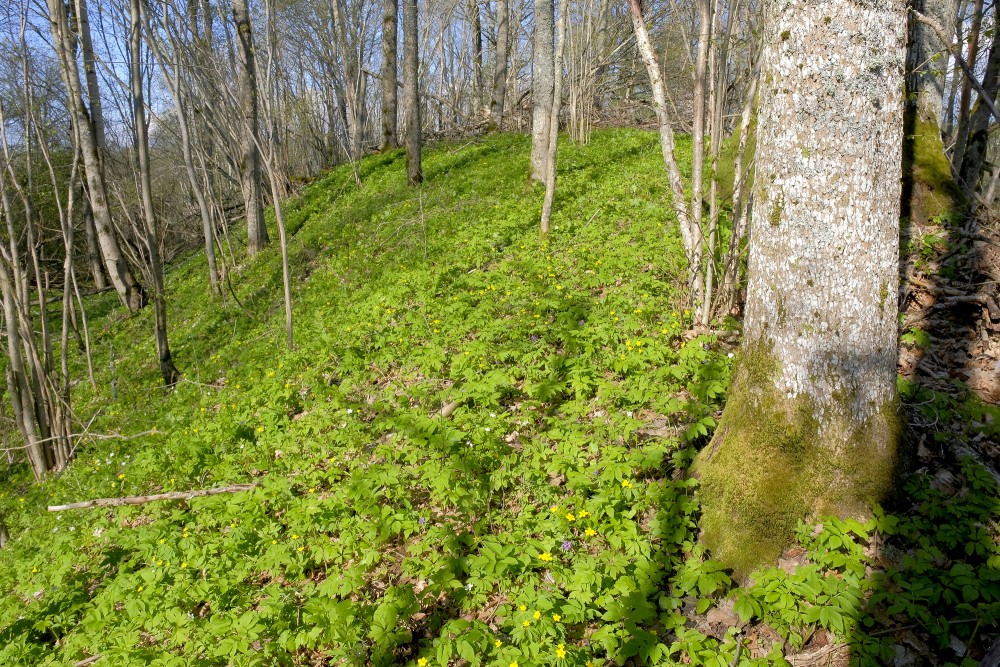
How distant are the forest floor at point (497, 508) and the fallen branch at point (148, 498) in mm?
90

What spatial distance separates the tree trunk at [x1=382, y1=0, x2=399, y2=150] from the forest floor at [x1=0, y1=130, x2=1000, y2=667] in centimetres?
973

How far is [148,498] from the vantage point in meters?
4.60

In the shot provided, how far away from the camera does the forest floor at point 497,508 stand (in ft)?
7.91

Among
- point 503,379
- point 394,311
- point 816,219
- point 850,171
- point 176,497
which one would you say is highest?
point 850,171

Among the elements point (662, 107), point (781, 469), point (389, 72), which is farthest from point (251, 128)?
point (781, 469)

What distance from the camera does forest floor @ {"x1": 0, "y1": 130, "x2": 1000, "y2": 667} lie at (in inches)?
95.0

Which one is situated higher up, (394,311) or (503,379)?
(394,311)

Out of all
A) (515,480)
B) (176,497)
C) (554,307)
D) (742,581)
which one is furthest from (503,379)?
(176,497)

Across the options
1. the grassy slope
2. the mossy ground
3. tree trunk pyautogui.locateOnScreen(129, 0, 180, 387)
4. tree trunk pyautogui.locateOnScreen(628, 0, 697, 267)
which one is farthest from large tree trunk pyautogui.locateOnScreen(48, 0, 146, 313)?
the mossy ground

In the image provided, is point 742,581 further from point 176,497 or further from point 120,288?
point 120,288

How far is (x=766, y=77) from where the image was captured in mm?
2568

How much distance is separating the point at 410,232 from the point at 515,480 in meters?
6.03

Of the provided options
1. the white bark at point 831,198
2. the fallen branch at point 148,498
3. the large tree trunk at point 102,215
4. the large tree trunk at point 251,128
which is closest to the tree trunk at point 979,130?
the white bark at point 831,198

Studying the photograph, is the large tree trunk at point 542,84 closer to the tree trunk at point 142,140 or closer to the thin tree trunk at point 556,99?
the thin tree trunk at point 556,99
